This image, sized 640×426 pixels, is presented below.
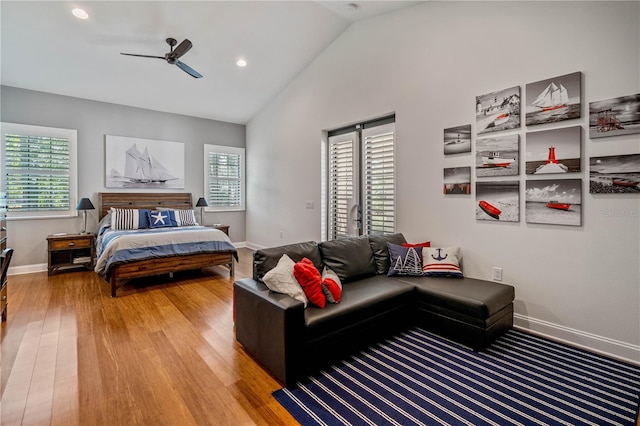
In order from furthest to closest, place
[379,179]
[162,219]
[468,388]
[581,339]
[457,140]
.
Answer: [162,219] → [379,179] → [457,140] → [581,339] → [468,388]

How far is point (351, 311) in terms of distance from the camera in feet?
8.05

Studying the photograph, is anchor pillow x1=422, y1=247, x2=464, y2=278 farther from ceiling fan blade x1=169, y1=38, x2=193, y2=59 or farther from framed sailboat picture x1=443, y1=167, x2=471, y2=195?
ceiling fan blade x1=169, y1=38, x2=193, y2=59

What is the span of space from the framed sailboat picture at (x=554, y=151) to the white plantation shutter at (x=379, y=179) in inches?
64.0

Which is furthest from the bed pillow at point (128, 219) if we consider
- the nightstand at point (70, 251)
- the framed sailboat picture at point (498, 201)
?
the framed sailboat picture at point (498, 201)

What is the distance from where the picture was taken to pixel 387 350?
260 centimetres

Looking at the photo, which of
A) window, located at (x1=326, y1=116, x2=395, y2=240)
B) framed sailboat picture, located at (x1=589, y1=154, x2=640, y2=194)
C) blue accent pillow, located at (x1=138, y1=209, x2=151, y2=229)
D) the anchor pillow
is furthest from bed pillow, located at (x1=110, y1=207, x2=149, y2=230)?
framed sailboat picture, located at (x1=589, y1=154, x2=640, y2=194)

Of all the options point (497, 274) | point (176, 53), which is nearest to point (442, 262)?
point (497, 274)

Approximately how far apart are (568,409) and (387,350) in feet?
3.91

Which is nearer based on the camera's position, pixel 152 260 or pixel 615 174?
pixel 615 174

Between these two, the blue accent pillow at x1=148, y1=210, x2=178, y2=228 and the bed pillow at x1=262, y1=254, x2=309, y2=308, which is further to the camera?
the blue accent pillow at x1=148, y1=210, x2=178, y2=228

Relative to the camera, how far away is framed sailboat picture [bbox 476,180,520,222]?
3.01 meters

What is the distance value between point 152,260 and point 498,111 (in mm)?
4609

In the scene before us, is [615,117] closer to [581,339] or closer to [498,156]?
[498,156]

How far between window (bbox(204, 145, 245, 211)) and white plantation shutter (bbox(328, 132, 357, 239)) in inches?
122
